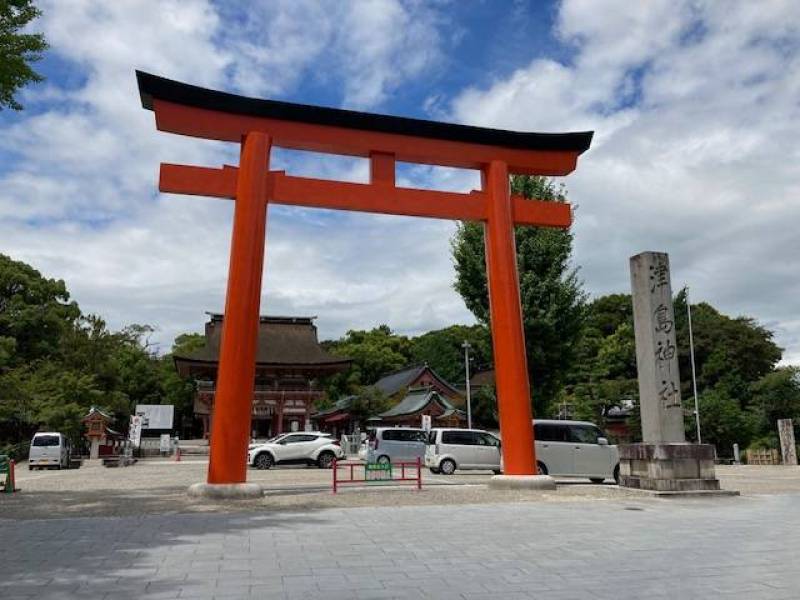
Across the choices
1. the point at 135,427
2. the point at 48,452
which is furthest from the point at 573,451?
the point at 135,427

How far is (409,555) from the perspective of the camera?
6539mm

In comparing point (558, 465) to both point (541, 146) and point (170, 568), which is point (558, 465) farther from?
point (170, 568)

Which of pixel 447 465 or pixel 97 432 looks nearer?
pixel 447 465

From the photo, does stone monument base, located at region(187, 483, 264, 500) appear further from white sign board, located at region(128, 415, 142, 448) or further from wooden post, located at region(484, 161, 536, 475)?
white sign board, located at region(128, 415, 142, 448)

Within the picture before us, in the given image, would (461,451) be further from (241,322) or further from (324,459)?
(241,322)

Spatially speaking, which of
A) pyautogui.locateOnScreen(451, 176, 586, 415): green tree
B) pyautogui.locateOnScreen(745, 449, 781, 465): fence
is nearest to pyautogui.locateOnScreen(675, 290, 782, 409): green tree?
pyautogui.locateOnScreen(745, 449, 781, 465): fence

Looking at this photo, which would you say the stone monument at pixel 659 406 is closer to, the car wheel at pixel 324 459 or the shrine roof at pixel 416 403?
the car wheel at pixel 324 459

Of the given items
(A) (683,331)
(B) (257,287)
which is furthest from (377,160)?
(A) (683,331)

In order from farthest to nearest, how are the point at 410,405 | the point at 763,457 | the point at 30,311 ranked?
the point at 410,405 → the point at 30,311 → the point at 763,457

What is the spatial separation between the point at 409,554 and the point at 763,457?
29710 millimetres

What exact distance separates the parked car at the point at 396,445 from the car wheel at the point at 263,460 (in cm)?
377

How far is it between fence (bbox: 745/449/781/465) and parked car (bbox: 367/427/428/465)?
1779cm

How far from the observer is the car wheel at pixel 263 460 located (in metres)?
23.8

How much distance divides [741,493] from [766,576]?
28.5ft
